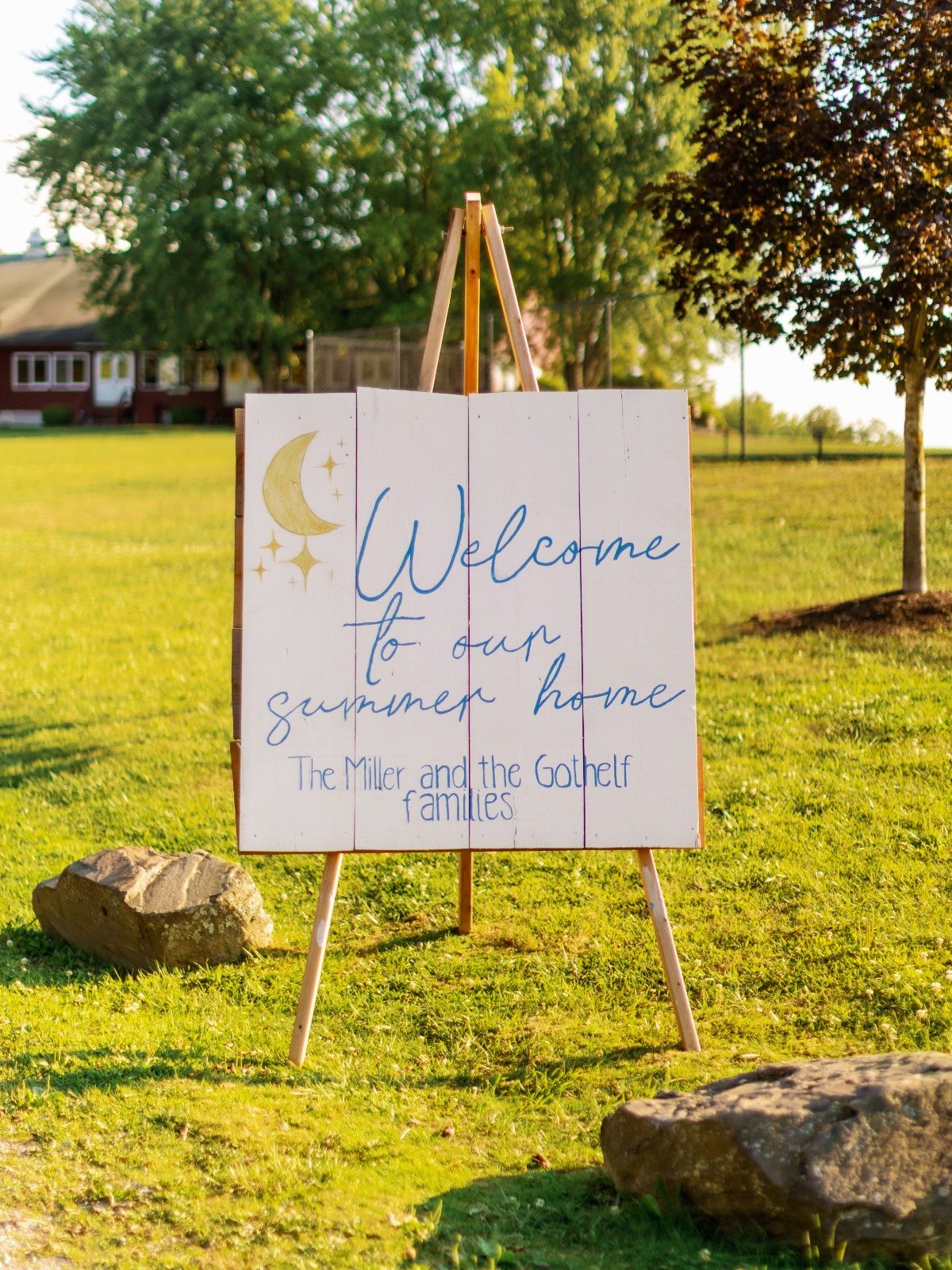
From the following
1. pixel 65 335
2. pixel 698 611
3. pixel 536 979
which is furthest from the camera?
pixel 65 335

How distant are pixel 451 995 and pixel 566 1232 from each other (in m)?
1.65

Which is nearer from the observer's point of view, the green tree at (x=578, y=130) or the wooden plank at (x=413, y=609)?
the wooden plank at (x=413, y=609)

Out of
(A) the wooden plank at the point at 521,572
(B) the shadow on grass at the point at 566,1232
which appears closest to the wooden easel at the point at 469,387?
(A) the wooden plank at the point at 521,572

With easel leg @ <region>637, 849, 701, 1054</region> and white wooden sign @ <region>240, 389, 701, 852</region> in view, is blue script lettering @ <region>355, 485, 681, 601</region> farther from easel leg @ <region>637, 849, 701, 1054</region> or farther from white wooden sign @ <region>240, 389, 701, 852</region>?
easel leg @ <region>637, 849, 701, 1054</region>

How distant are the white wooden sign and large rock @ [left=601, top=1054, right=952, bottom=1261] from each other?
1.27 metres

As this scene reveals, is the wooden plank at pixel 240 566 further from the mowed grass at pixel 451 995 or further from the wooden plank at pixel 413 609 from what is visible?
the mowed grass at pixel 451 995

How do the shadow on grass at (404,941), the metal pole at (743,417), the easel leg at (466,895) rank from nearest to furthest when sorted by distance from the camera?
1. the easel leg at (466,895)
2. the shadow on grass at (404,941)
3. the metal pole at (743,417)

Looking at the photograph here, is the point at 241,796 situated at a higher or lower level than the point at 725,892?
higher

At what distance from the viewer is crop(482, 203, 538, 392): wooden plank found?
200 inches

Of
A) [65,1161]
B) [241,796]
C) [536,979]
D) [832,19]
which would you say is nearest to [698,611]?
[832,19]

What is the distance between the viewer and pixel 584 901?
236 inches

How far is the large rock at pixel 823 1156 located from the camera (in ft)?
10.5

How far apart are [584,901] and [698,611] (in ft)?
18.6

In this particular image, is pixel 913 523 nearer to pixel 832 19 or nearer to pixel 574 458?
pixel 832 19
